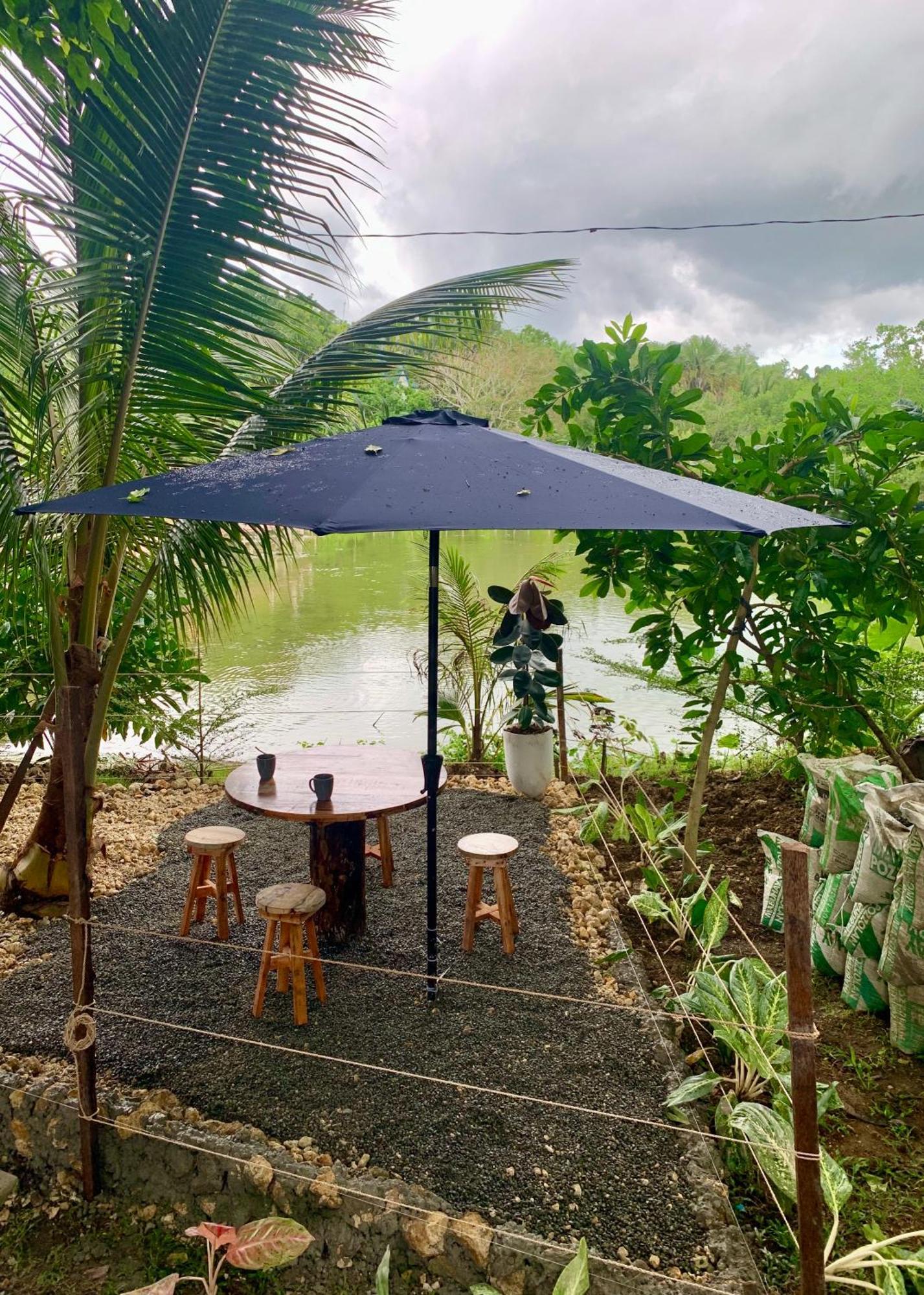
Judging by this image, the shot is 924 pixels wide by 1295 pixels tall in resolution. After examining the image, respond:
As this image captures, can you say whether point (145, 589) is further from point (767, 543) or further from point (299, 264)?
point (767, 543)

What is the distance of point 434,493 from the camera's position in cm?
184

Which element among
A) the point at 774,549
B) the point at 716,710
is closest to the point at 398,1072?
the point at 716,710

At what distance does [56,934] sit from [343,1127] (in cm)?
160

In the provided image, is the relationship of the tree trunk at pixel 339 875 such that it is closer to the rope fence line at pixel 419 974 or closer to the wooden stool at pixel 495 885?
the rope fence line at pixel 419 974

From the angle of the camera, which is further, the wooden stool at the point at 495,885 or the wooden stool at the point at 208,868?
the wooden stool at the point at 208,868

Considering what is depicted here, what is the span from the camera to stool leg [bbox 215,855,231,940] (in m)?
2.93

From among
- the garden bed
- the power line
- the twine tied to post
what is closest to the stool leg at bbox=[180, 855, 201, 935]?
the twine tied to post

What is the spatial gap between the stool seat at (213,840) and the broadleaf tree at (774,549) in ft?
6.01

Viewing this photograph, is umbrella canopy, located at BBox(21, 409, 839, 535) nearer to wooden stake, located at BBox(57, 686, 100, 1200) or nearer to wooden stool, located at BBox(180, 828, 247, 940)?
wooden stake, located at BBox(57, 686, 100, 1200)

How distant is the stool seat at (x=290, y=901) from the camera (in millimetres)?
2428

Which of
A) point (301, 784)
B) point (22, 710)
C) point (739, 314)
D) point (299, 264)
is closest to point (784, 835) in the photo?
point (301, 784)

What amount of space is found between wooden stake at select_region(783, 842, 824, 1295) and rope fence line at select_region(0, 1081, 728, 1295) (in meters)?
0.22

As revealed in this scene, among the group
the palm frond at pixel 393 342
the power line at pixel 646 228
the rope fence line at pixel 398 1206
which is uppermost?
the power line at pixel 646 228

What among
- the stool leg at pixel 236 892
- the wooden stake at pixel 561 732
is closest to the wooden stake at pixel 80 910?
the stool leg at pixel 236 892
